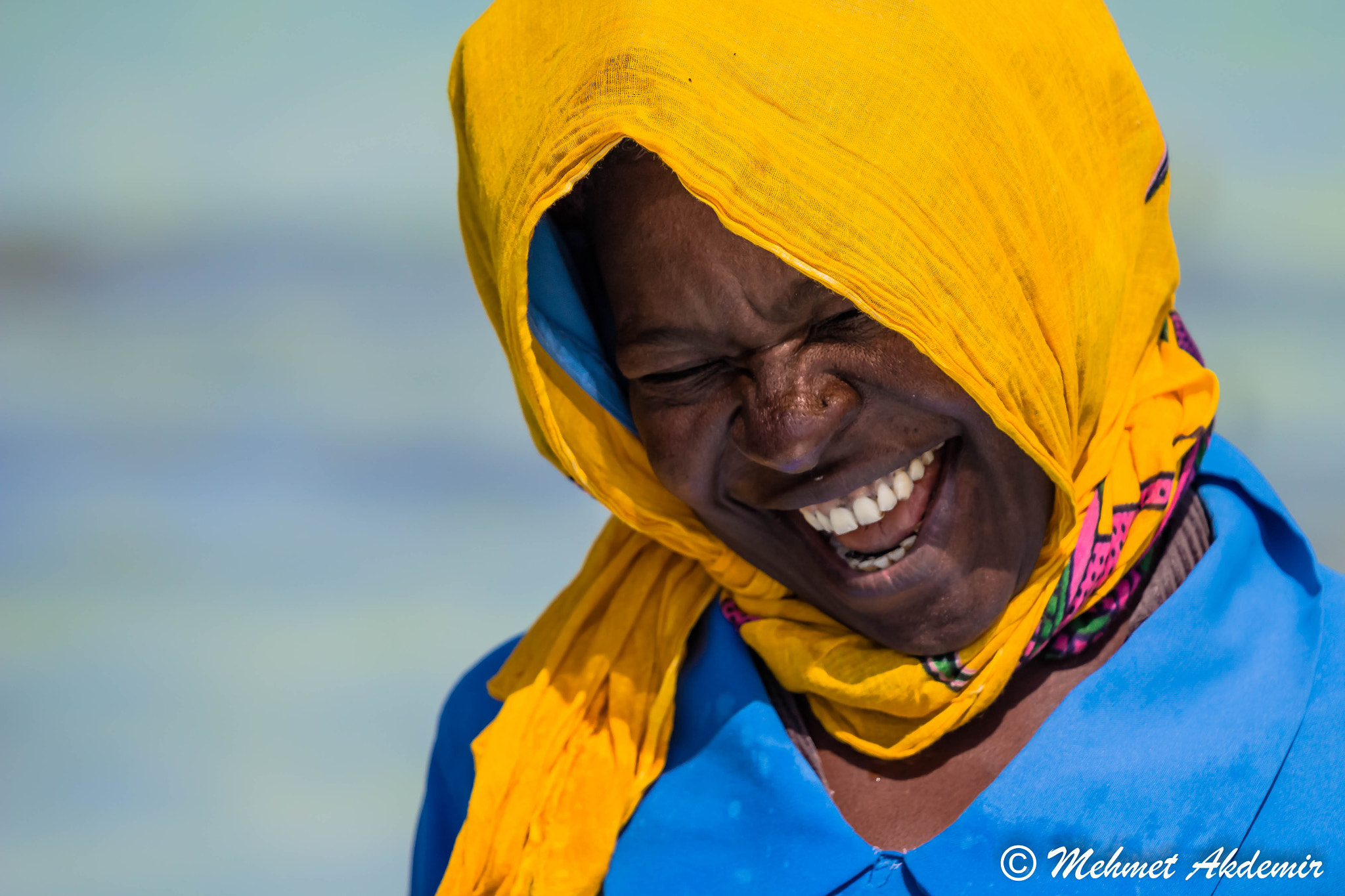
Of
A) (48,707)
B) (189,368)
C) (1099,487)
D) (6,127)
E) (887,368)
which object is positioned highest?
(6,127)

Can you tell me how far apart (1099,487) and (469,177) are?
0.80 m

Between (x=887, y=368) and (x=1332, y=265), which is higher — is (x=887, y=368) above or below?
above

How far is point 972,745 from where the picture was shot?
1355 mm

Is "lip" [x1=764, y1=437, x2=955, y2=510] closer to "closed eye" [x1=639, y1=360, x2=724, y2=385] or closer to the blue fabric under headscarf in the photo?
"closed eye" [x1=639, y1=360, x2=724, y2=385]

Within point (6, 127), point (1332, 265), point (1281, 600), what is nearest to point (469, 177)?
point (1281, 600)

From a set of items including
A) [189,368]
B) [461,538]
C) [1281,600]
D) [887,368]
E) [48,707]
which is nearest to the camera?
[887,368]

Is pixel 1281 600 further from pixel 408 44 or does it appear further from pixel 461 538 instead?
pixel 408 44

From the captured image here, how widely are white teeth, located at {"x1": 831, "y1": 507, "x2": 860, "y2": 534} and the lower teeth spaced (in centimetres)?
5

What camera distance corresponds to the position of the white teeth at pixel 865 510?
1336 millimetres

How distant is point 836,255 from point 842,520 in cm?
35

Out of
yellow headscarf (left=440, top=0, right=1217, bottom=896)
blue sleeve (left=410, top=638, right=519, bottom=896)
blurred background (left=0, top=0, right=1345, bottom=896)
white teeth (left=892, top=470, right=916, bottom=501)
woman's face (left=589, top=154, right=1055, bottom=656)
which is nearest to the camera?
yellow headscarf (left=440, top=0, right=1217, bottom=896)

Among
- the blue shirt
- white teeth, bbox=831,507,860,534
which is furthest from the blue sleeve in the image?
white teeth, bbox=831,507,860,534


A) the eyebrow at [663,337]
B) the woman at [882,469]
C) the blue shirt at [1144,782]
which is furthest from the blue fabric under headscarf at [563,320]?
the blue shirt at [1144,782]

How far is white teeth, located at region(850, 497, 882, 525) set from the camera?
52.6 inches
